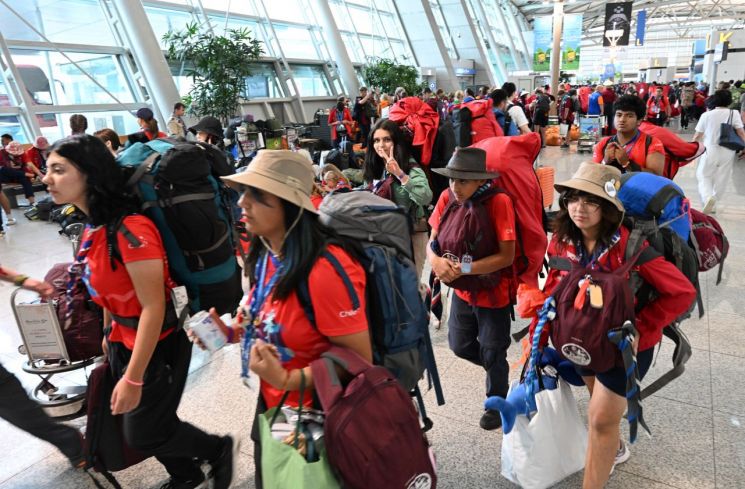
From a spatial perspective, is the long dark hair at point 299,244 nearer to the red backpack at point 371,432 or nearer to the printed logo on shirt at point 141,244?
the red backpack at point 371,432

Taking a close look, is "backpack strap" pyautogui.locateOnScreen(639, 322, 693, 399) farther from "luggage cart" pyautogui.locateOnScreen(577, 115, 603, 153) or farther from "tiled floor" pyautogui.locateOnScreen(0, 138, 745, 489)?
"luggage cart" pyautogui.locateOnScreen(577, 115, 603, 153)

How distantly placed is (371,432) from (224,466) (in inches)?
57.4

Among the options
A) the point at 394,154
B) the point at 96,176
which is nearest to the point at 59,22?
the point at 394,154

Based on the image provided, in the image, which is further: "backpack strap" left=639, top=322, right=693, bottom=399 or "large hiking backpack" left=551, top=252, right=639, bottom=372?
"backpack strap" left=639, top=322, right=693, bottom=399

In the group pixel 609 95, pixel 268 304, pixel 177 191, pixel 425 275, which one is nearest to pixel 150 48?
pixel 425 275

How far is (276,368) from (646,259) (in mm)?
1325

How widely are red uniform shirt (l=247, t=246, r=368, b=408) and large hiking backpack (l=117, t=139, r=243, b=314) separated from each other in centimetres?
69

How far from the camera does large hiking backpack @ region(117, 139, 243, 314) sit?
6.27ft

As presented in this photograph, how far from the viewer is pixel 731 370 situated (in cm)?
306

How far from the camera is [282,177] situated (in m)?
1.44

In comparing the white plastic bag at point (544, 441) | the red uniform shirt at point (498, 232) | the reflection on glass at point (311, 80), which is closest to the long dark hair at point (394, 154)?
the red uniform shirt at point (498, 232)

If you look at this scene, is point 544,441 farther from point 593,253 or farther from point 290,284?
point 290,284

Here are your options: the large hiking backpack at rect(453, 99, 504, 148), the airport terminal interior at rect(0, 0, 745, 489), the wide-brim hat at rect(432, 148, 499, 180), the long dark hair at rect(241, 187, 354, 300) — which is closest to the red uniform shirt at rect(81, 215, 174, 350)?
the airport terminal interior at rect(0, 0, 745, 489)

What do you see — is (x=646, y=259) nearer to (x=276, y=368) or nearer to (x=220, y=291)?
(x=276, y=368)
